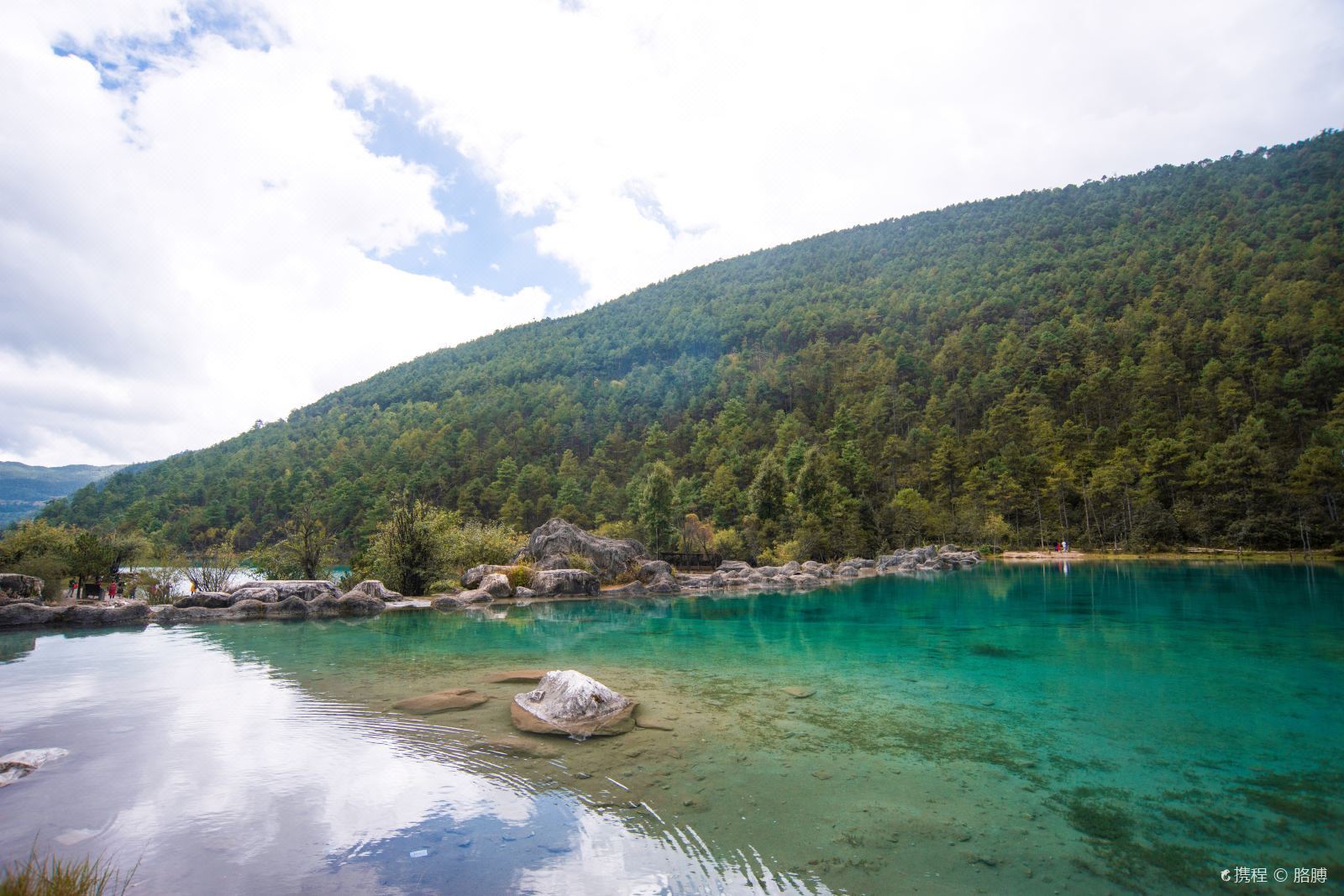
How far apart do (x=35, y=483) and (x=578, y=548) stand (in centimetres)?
20129

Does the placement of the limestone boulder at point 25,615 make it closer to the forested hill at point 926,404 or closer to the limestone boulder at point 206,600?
the limestone boulder at point 206,600

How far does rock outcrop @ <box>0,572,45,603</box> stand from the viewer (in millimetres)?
17688

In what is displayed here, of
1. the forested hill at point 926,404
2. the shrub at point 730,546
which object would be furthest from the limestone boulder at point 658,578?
the shrub at point 730,546

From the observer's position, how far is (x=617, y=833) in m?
4.96

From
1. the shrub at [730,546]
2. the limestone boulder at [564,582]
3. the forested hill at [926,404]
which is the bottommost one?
the shrub at [730,546]

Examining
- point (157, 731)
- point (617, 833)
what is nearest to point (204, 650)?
point (157, 731)

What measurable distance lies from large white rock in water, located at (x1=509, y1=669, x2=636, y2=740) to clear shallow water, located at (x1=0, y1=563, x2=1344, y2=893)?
14.0 inches

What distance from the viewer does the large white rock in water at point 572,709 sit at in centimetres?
782

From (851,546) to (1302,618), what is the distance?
31.7 metres

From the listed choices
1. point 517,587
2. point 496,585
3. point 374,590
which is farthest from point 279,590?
point 517,587

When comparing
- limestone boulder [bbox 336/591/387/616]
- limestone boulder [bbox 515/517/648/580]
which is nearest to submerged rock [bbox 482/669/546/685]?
limestone boulder [bbox 336/591/387/616]

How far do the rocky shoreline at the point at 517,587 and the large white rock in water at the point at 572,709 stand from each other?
14994 mm

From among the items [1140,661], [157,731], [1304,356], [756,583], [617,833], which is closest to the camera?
[617,833]

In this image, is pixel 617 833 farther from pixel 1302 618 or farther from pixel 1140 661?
pixel 1302 618
